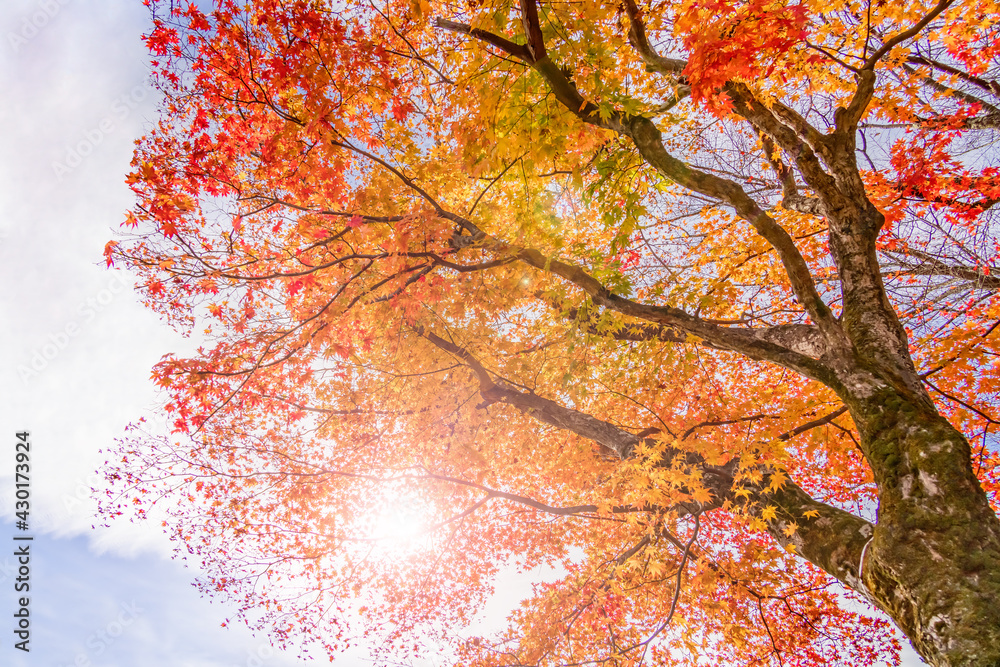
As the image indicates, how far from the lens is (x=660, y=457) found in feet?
17.8

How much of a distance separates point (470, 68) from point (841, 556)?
622cm

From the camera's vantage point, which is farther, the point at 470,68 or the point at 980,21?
the point at 980,21

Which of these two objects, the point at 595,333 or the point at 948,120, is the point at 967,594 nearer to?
the point at 595,333

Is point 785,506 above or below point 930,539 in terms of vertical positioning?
above

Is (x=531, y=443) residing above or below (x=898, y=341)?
above

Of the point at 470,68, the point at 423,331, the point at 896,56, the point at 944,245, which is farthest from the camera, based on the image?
the point at 423,331

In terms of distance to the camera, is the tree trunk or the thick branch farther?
the thick branch

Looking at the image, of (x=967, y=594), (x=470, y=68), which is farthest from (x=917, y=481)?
(x=470, y=68)

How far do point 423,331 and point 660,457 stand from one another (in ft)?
15.5

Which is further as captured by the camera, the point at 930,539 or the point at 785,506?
the point at 785,506

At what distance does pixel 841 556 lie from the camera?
3.85 meters

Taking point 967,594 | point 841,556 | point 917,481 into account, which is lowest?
point 967,594

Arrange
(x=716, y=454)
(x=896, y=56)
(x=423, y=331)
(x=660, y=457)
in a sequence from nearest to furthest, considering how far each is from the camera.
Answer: (x=716, y=454) < (x=660, y=457) < (x=896, y=56) < (x=423, y=331)

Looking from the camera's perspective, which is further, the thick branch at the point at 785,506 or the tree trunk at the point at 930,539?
the thick branch at the point at 785,506
